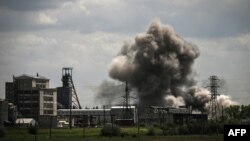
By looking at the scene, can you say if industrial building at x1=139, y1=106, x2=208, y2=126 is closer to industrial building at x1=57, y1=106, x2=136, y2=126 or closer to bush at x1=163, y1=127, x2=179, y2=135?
industrial building at x1=57, y1=106, x2=136, y2=126

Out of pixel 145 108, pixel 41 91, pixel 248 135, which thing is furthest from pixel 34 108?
pixel 248 135

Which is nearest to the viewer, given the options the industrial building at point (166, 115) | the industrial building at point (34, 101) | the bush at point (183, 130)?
the bush at point (183, 130)

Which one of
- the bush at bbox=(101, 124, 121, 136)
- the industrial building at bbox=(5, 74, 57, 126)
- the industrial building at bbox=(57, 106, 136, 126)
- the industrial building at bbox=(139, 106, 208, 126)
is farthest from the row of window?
the bush at bbox=(101, 124, 121, 136)

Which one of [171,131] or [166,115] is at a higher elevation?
[166,115]

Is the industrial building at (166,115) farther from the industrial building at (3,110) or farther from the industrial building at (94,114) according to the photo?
the industrial building at (3,110)

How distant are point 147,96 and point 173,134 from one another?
7976 centimetres

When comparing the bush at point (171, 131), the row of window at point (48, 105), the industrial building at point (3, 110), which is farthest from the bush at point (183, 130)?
the row of window at point (48, 105)

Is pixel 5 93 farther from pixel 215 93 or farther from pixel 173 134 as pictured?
pixel 173 134

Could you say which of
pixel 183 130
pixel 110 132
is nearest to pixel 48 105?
pixel 183 130

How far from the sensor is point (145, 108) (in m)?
171

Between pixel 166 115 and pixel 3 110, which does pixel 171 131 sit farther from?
pixel 166 115

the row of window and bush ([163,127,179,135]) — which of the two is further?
the row of window

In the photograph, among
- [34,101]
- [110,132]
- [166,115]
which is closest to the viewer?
[110,132]

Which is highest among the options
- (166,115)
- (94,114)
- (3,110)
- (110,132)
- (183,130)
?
(3,110)
